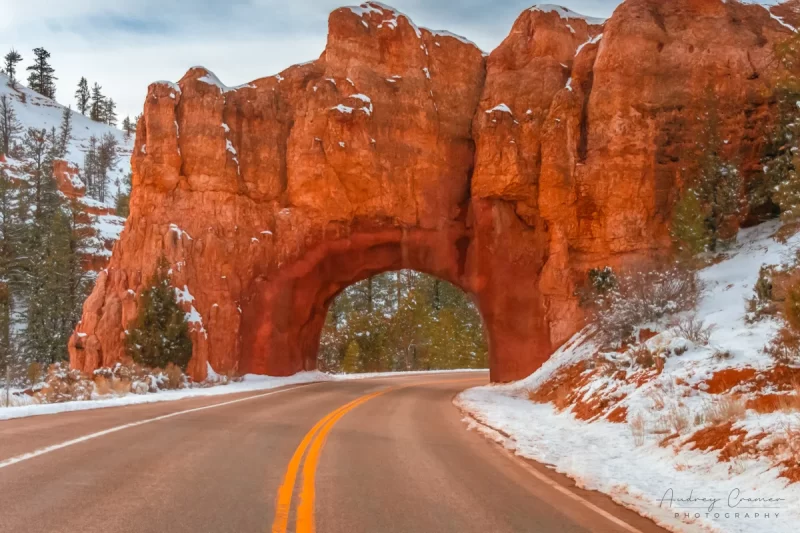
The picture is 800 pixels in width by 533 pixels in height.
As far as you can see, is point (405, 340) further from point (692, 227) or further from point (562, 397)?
point (562, 397)

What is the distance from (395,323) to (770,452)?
4810cm

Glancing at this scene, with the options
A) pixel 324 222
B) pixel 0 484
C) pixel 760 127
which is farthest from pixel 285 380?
pixel 0 484

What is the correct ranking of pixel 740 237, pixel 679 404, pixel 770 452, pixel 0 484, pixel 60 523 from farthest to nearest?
pixel 740 237
pixel 679 404
pixel 770 452
pixel 0 484
pixel 60 523

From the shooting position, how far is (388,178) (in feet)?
107

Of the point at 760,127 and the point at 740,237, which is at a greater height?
the point at 760,127

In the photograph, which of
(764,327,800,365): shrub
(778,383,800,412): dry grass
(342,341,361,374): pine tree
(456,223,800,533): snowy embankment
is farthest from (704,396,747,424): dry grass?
(342,341,361,374): pine tree

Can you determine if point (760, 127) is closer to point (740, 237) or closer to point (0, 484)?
point (740, 237)

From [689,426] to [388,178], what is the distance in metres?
24.5

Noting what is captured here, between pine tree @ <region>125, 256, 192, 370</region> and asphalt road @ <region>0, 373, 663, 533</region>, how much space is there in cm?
1425

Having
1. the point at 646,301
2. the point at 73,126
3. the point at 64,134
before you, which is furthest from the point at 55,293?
the point at 73,126

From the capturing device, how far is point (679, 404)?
34.8 feet

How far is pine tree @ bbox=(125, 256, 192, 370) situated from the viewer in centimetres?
2648

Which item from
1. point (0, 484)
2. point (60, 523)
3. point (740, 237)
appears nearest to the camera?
point (60, 523)

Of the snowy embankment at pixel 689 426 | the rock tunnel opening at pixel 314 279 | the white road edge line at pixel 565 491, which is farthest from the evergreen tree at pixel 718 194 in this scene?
the white road edge line at pixel 565 491
